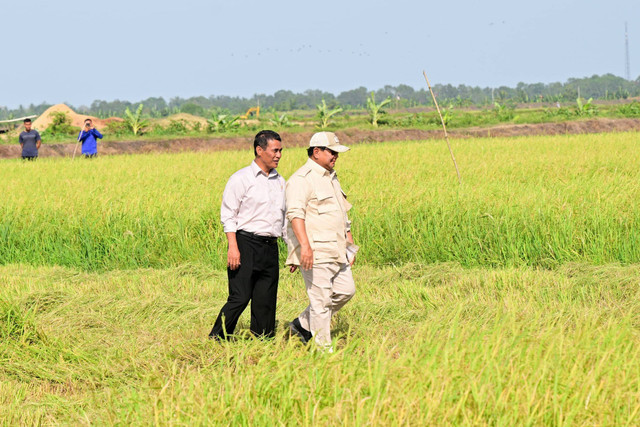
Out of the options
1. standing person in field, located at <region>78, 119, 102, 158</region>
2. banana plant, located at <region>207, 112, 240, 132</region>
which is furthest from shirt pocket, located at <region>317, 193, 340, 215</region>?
banana plant, located at <region>207, 112, 240, 132</region>

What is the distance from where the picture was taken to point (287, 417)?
2.80 metres

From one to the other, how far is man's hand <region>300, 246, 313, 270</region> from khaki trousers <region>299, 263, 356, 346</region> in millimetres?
91

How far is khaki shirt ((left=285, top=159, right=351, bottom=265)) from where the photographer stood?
4.47 m

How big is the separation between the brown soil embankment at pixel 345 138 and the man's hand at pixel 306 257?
18.9 m

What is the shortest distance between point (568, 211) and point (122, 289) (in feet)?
14.4

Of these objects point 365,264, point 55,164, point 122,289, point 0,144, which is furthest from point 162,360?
point 0,144

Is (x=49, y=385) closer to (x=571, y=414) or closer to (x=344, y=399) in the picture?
Result: (x=344, y=399)

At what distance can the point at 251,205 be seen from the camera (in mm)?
4617

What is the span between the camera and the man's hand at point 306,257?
14.3ft

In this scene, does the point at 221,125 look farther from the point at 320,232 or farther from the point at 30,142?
the point at 320,232

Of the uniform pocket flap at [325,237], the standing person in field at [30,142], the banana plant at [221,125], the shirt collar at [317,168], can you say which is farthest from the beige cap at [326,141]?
the banana plant at [221,125]

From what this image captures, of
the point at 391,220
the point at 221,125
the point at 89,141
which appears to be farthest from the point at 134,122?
the point at 391,220

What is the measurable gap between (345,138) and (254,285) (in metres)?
23.8

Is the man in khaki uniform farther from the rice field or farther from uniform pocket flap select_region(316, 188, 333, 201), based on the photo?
the rice field
